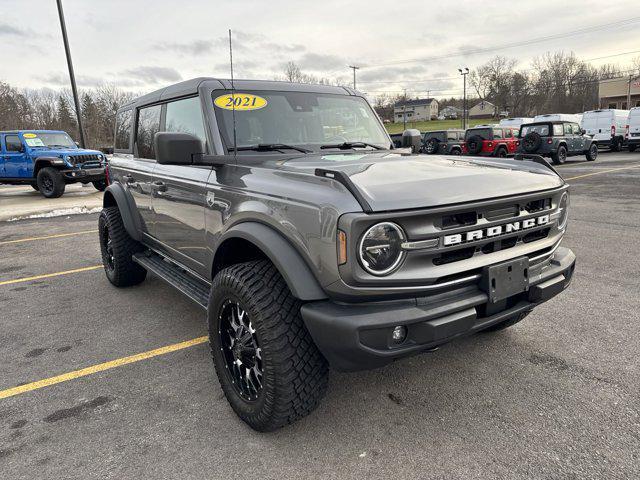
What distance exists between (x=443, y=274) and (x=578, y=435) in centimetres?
114

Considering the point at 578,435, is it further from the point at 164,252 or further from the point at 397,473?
the point at 164,252

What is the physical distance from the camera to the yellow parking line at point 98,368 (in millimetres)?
2967

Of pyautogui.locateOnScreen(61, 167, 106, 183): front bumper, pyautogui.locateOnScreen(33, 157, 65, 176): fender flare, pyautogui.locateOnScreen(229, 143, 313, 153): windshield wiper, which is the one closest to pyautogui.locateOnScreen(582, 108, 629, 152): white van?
pyautogui.locateOnScreen(61, 167, 106, 183): front bumper

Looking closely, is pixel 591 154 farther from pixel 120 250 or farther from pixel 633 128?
pixel 120 250

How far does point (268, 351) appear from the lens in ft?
7.22

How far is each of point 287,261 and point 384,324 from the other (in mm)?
548

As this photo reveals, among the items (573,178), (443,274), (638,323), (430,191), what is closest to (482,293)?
(443,274)

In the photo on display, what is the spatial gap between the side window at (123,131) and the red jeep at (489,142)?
18035 millimetres

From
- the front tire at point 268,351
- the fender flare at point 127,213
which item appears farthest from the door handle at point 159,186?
the front tire at point 268,351

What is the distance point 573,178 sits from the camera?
13.8 meters

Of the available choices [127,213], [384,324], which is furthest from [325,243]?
[127,213]

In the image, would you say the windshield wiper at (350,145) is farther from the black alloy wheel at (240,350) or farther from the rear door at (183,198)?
the black alloy wheel at (240,350)

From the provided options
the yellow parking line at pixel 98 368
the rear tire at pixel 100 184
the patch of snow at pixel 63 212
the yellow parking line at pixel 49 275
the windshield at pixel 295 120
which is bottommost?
the yellow parking line at pixel 98 368

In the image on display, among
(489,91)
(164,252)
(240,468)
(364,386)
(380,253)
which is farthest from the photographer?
(489,91)
